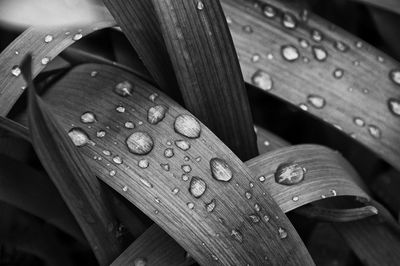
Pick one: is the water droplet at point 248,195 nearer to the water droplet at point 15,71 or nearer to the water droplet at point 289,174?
the water droplet at point 289,174

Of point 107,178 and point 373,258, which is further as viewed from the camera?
point 373,258

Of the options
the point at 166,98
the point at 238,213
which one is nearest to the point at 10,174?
the point at 166,98

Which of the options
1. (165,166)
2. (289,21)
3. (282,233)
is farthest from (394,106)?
(165,166)

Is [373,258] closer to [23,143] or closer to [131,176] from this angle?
[131,176]

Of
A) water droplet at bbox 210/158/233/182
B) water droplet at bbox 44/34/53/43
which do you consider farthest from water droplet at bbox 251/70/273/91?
water droplet at bbox 44/34/53/43

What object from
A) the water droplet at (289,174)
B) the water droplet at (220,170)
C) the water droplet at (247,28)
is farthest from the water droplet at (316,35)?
the water droplet at (220,170)

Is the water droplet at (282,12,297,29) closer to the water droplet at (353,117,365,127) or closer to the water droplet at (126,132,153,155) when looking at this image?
the water droplet at (353,117,365,127)
